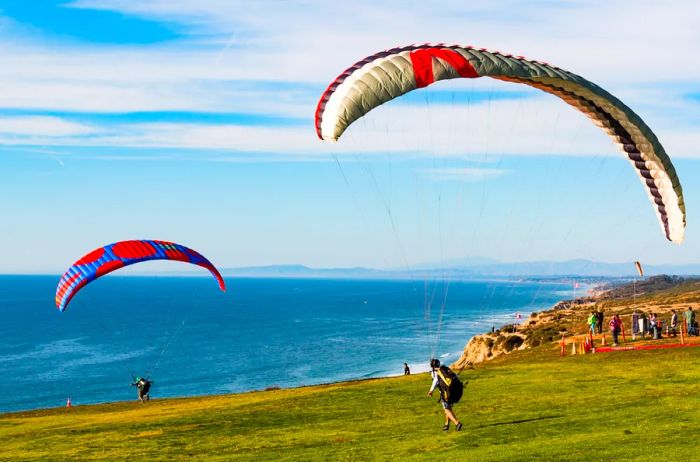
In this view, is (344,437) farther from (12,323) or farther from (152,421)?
(12,323)

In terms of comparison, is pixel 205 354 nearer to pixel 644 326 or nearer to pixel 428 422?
pixel 644 326

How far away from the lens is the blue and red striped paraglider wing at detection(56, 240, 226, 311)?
30312mm

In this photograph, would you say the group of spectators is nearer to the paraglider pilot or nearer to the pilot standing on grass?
the pilot standing on grass

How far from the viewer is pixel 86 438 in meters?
24.1

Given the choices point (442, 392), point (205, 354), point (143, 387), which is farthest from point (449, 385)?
point (205, 354)

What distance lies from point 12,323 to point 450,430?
653ft

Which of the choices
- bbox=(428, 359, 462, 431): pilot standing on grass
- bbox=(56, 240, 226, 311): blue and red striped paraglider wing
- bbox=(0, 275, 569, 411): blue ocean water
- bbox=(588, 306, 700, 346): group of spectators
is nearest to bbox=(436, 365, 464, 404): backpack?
bbox=(428, 359, 462, 431): pilot standing on grass

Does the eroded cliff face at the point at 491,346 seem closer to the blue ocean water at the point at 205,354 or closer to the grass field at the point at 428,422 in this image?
the blue ocean water at the point at 205,354

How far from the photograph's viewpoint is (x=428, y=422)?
2103 centimetres

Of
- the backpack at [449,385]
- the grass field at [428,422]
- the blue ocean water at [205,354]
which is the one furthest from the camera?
the blue ocean water at [205,354]

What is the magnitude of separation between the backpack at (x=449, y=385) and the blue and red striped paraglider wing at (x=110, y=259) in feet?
46.4

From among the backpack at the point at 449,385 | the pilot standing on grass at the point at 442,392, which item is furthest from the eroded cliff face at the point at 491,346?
the backpack at the point at 449,385

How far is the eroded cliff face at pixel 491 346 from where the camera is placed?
58.1 m

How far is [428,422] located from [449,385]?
9.67 feet
